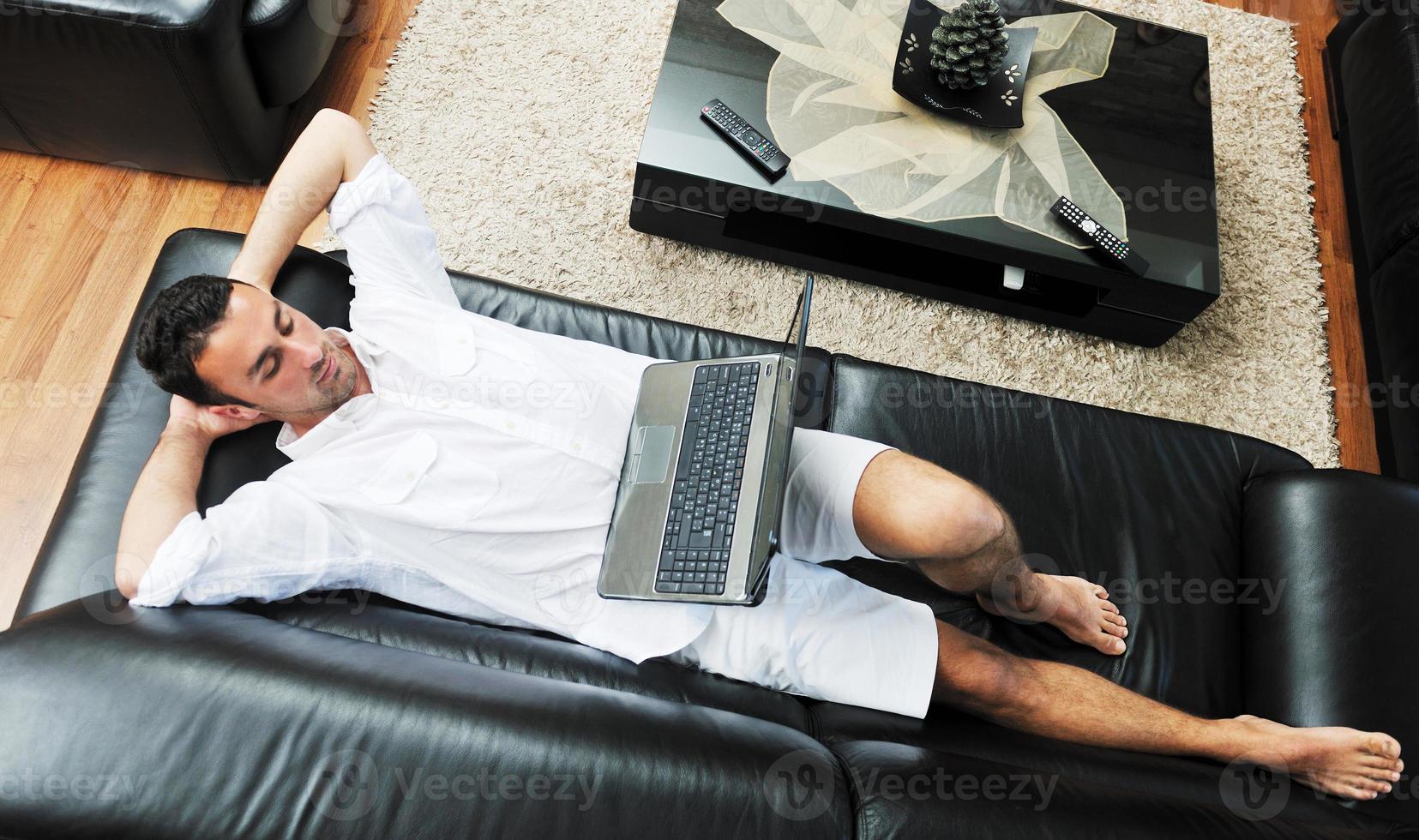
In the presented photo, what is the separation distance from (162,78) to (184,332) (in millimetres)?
1031

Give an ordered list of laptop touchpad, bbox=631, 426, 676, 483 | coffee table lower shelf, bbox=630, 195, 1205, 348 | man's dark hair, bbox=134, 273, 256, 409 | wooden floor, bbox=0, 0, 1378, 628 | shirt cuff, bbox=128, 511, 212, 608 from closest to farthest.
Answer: shirt cuff, bbox=128, 511, 212, 608 < man's dark hair, bbox=134, 273, 256, 409 < laptop touchpad, bbox=631, 426, 676, 483 < wooden floor, bbox=0, 0, 1378, 628 < coffee table lower shelf, bbox=630, 195, 1205, 348

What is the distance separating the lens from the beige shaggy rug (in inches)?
90.4

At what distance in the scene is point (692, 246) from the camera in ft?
7.87

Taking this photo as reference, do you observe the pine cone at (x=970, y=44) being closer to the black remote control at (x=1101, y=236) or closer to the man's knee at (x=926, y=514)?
the black remote control at (x=1101, y=236)

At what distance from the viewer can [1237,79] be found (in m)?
2.71

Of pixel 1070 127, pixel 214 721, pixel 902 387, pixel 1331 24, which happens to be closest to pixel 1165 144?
pixel 1070 127

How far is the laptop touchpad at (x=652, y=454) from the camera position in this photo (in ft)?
4.92

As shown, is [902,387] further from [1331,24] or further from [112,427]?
[1331,24]

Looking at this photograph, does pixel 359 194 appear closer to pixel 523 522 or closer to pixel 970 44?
pixel 523 522

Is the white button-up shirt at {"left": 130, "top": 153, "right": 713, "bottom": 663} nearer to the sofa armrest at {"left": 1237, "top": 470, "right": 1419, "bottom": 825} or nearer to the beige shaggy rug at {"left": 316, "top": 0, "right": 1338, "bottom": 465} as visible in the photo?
the beige shaggy rug at {"left": 316, "top": 0, "right": 1338, "bottom": 465}

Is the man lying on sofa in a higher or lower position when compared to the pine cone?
lower

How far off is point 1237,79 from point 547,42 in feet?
6.70

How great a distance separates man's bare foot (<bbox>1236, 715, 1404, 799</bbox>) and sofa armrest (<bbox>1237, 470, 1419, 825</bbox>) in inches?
1.2

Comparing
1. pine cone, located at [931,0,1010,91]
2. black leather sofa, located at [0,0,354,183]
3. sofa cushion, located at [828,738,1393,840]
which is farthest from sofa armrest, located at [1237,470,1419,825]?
black leather sofa, located at [0,0,354,183]
